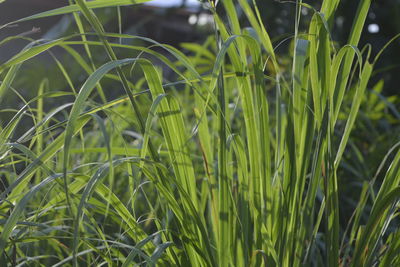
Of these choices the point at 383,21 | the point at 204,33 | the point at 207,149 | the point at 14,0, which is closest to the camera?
the point at 207,149

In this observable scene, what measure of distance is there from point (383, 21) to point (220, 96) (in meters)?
2.64

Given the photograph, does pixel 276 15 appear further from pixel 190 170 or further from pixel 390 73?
pixel 190 170

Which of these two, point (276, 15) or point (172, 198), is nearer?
point (172, 198)

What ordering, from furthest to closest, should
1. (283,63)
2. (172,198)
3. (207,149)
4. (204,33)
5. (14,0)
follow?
(14,0)
(204,33)
(283,63)
(207,149)
(172,198)

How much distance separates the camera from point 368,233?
91 cm

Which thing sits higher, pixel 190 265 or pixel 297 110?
pixel 297 110

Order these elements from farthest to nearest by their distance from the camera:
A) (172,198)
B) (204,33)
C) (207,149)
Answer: (204,33)
(207,149)
(172,198)

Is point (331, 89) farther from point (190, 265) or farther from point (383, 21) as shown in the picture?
point (383, 21)

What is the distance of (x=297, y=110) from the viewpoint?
2.99 ft

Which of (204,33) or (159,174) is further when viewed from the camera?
(204,33)

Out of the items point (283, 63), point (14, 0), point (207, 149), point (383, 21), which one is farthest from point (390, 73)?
point (14, 0)

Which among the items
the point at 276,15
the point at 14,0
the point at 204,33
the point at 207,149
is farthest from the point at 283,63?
the point at 14,0

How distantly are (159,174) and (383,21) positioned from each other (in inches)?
106

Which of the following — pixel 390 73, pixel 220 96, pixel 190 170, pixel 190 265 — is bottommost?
pixel 390 73
